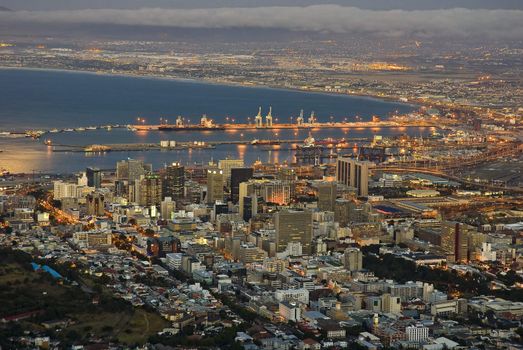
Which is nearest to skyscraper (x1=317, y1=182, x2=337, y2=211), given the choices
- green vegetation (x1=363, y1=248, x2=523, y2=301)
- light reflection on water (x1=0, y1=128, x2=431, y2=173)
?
green vegetation (x1=363, y1=248, x2=523, y2=301)

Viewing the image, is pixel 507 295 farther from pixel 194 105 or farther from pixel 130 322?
pixel 194 105

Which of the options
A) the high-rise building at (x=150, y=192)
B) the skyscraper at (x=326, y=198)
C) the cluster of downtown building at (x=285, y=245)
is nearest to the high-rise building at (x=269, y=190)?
the cluster of downtown building at (x=285, y=245)

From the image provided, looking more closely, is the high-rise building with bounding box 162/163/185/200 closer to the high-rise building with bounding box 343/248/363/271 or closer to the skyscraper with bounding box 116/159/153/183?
the skyscraper with bounding box 116/159/153/183

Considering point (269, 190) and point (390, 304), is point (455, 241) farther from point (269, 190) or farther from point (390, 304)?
point (269, 190)

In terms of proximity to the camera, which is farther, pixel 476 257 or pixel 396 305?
pixel 476 257

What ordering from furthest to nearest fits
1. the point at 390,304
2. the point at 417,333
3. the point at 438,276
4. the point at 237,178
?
the point at 237,178, the point at 438,276, the point at 390,304, the point at 417,333

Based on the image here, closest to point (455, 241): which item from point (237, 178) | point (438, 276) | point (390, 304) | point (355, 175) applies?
point (438, 276)

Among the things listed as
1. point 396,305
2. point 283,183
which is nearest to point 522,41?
point 283,183

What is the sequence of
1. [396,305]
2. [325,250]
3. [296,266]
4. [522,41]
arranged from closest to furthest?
[396,305] < [296,266] < [325,250] < [522,41]
